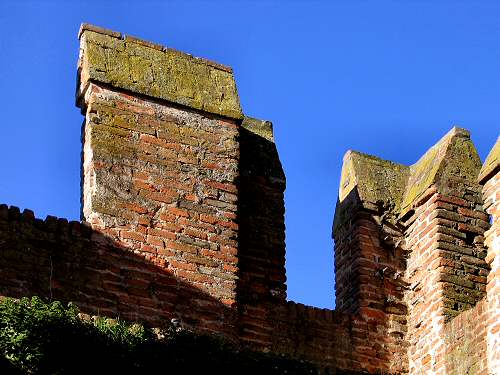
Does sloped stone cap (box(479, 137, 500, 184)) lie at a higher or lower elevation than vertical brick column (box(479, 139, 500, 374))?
higher

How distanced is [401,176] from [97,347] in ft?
13.3

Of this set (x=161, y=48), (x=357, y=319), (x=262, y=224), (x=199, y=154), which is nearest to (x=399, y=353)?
(x=357, y=319)

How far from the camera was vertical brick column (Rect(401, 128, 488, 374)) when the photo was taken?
11203mm

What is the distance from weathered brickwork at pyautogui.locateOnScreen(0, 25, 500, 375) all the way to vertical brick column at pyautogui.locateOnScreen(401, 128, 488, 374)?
0.04 ft

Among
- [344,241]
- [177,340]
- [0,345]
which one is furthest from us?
[344,241]

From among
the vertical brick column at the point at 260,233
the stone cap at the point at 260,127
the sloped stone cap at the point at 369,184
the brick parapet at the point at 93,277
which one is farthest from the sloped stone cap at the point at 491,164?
the brick parapet at the point at 93,277

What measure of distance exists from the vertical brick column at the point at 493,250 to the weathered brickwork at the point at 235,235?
18 millimetres

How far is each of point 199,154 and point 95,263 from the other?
1.37 m

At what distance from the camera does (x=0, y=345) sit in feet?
29.1

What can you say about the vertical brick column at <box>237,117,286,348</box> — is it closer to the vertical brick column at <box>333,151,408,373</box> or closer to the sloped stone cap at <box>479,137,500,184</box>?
the vertical brick column at <box>333,151,408,373</box>

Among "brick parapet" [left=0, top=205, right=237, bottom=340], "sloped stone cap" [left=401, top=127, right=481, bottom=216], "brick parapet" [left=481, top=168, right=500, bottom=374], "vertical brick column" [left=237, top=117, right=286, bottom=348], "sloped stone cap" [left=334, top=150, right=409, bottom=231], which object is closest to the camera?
"brick parapet" [left=0, top=205, right=237, bottom=340]

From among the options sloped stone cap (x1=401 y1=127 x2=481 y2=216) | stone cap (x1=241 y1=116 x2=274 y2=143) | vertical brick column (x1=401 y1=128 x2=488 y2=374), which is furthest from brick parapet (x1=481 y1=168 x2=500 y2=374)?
stone cap (x1=241 y1=116 x2=274 y2=143)

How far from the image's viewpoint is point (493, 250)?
1138cm

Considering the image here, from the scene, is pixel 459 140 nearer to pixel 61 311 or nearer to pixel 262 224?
pixel 262 224
